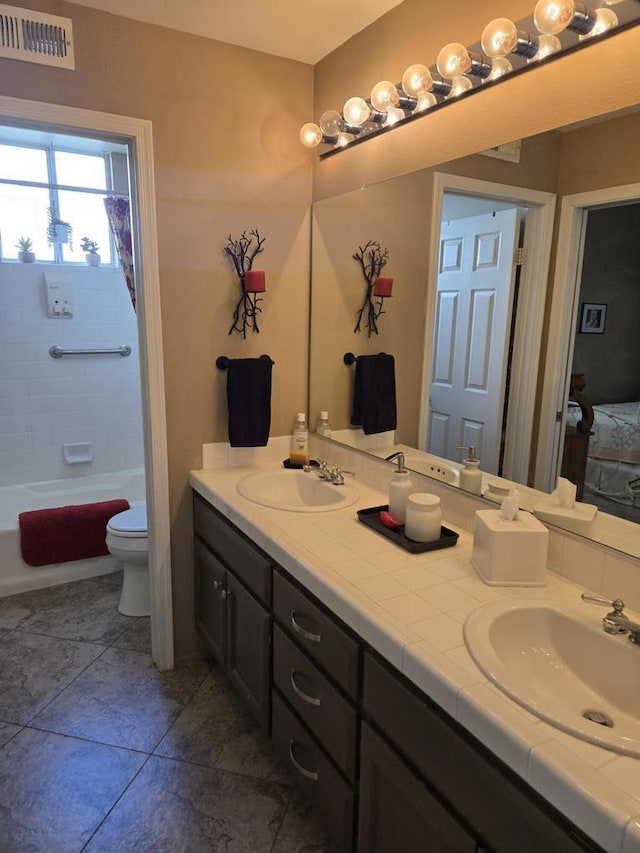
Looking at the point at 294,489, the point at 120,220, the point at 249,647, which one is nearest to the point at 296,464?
the point at 294,489

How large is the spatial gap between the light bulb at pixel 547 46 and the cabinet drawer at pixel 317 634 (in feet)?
4.78

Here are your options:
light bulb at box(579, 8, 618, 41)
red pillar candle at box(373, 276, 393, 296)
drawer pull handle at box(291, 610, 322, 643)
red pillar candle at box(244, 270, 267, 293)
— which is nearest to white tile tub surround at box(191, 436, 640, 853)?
drawer pull handle at box(291, 610, 322, 643)

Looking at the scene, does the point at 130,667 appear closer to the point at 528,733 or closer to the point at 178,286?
the point at 178,286

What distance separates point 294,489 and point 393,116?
1357mm

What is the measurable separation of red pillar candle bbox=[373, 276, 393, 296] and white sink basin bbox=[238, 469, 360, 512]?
28.3 inches

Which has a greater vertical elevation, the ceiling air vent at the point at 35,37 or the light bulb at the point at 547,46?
the ceiling air vent at the point at 35,37

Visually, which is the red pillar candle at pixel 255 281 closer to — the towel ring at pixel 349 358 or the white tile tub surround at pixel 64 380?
the towel ring at pixel 349 358

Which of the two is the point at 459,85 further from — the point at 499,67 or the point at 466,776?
the point at 466,776

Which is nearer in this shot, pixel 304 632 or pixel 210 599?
pixel 304 632

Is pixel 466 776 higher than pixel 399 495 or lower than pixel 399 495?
lower

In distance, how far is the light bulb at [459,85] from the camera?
1.61 m

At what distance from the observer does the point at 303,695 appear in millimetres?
1543

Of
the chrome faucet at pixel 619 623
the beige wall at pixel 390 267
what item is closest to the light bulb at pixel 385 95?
the beige wall at pixel 390 267

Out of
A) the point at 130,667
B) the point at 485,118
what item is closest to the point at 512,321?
the point at 485,118
